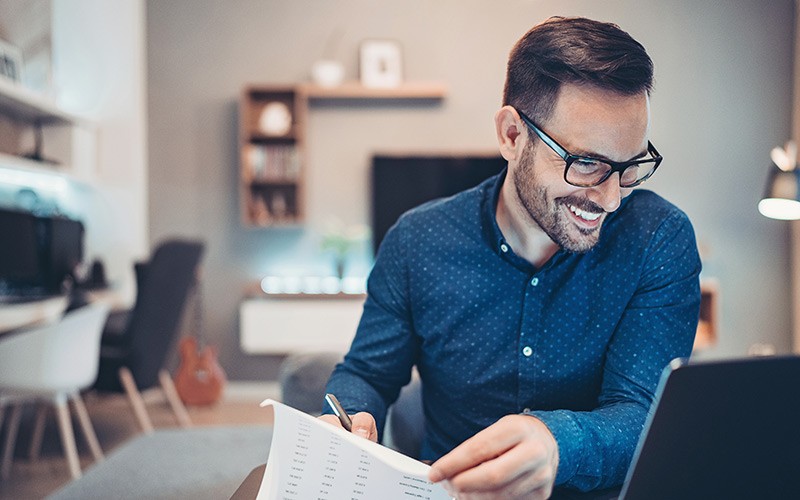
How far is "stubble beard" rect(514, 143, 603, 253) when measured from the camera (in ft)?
2.49

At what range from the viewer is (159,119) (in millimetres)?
3781

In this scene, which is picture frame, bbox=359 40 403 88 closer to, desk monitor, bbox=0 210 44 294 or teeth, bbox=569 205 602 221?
desk monitor, bbox=0 210 44 294

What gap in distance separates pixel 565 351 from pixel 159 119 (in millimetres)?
3449

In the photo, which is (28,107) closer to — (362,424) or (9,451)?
(9,451)

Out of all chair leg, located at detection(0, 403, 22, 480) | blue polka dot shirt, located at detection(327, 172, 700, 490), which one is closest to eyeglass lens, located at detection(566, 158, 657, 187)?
blue polka dot shirt, located at detection(327, 172, 700, 490)

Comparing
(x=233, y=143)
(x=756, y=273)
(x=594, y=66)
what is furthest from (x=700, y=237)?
(x=594, y=66)

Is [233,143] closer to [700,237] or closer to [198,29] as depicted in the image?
[198,29]

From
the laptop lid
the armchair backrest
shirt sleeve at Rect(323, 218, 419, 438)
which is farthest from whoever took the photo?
the armchair backrest

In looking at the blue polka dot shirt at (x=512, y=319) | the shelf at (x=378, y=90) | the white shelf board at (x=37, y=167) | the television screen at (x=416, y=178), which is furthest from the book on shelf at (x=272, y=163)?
the blue polka dot shirt at (x=512, y=319)

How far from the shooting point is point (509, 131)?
2.68 feet

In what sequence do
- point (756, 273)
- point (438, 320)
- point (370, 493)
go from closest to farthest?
point (370, 493), point (438, 320), point (756, 273)

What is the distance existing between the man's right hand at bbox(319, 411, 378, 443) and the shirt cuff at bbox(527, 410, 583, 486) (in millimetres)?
213

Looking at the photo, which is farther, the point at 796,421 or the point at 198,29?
the point at 198,29

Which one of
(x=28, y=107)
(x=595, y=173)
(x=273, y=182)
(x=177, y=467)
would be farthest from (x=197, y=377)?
(x=595, y=173)
